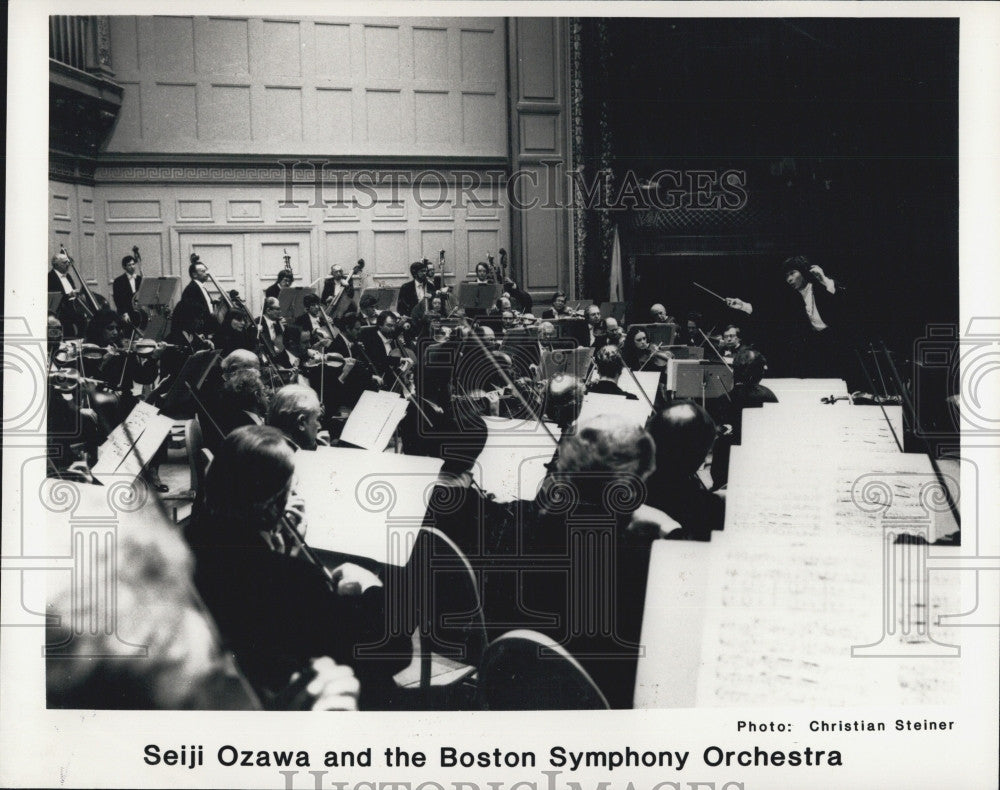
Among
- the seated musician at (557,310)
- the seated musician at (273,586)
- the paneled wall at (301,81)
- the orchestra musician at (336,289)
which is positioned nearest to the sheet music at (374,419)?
the seated musician at (273,586)

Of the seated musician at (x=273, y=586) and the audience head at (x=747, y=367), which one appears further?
the audience head at (x=747, y=367)

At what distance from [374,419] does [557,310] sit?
722 millimetres

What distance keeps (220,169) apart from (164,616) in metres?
1.49

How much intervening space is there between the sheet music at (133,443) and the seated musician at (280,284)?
53 centimetres

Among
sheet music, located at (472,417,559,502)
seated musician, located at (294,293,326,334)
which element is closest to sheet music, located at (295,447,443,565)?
sheet music, located at (472,417,559,502)

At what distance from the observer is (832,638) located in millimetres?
2635

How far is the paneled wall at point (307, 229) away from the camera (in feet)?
8.79

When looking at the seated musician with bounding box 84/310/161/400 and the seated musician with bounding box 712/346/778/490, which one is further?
the seated musician with bounding box 712/346/778/490

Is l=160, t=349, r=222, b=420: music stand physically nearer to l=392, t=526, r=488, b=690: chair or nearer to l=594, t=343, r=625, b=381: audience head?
l=392, t=526, r=488, b=690: chair

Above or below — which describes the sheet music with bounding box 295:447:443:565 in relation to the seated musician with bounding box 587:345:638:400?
below

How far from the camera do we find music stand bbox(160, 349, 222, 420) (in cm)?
269

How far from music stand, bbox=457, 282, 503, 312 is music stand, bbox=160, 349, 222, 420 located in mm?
844

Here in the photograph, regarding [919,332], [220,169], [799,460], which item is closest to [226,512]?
[220,169]

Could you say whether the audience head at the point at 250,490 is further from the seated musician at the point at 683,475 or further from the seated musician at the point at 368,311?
the seated musician at the point at 683,475
